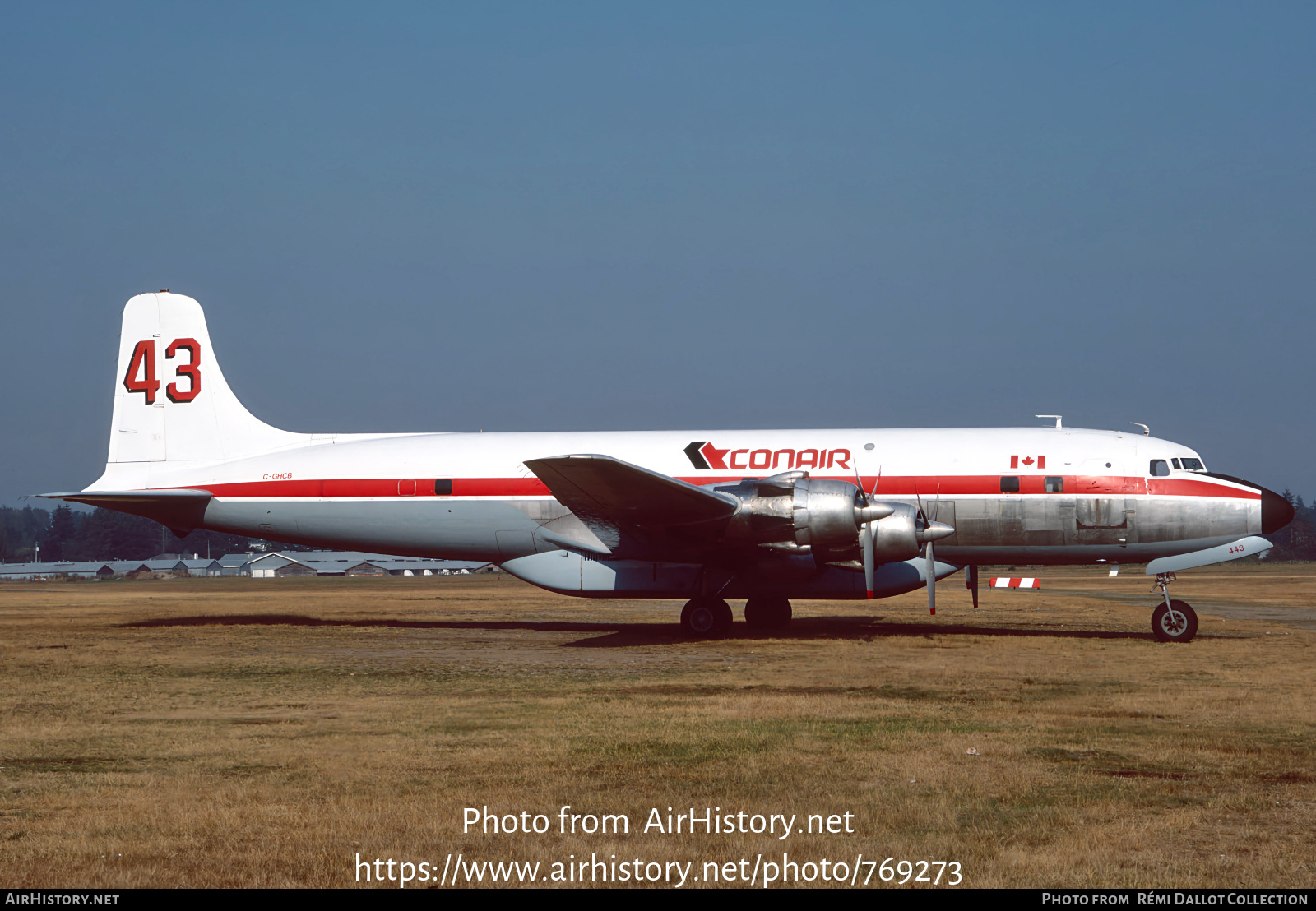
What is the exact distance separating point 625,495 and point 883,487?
5124mm

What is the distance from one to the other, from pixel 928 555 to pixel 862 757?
1038 cm

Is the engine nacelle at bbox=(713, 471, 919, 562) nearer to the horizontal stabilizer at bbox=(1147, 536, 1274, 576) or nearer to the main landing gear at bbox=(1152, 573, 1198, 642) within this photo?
the main landing gear at bbox=(1152, 573, 1198, 642)

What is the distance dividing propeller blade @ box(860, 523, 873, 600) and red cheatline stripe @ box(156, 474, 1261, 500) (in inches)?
86.8

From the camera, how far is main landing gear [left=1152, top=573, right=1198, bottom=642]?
19.2 meters

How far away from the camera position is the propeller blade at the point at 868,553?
18469 mm

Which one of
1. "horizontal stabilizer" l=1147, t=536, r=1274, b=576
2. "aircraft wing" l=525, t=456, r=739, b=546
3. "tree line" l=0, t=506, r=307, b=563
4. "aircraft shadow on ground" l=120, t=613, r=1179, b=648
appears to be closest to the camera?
"aircraft wing" l=525, t=456, r=739, b=546

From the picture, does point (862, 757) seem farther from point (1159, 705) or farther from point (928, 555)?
point (928, 555)

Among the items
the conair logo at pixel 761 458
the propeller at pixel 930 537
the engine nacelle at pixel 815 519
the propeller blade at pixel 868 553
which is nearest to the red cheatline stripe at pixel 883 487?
the conair logo at pixel 761 458

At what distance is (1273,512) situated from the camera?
19.5m

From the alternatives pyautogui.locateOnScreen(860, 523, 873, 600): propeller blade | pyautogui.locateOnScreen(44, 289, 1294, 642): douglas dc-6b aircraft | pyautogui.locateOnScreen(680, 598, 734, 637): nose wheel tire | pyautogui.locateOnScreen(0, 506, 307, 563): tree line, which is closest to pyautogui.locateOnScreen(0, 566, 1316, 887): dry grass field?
pyautogui.locateOnScreen(680, 598, 734, 637): nose wheel tire

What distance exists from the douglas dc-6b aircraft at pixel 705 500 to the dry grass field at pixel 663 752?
1460 millimetres

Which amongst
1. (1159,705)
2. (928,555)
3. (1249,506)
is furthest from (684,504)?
(1249,506)

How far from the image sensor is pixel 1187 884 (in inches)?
219

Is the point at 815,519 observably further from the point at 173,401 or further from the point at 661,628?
the point at 173,401
